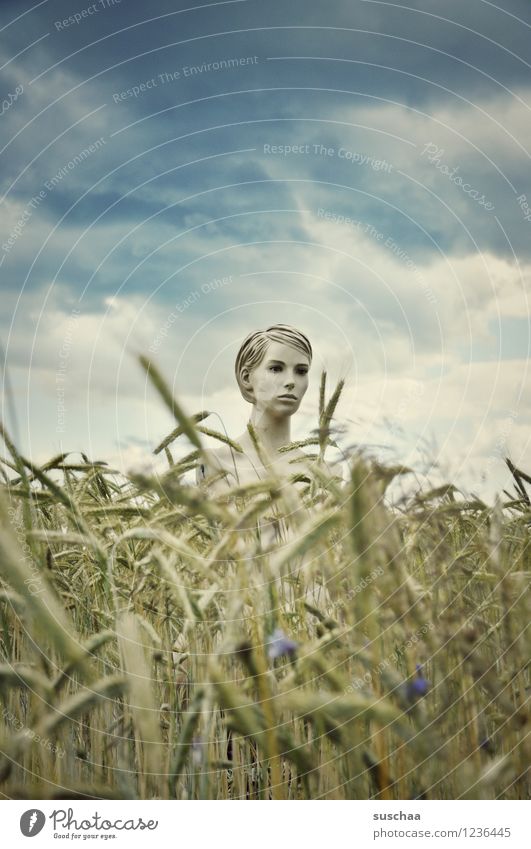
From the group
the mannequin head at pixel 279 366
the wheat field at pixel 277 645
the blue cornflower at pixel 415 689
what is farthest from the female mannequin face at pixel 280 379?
the blue cornflower at pixel 415 689

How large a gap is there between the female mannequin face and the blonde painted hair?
0.10ft

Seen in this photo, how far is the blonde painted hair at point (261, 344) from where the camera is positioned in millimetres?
3967

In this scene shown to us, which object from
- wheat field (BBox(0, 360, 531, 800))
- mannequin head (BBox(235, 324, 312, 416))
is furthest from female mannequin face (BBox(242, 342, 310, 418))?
wheat field (BBox(0, 360, 531, 800))

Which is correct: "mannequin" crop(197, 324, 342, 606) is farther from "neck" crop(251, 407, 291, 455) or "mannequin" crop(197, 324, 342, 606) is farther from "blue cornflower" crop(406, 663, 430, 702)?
"blue cornflower" crop(406, 663, 430, 702)

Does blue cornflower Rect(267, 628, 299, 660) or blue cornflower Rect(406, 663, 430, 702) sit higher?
blue cornflower Rect(267, 628, 299, 660)

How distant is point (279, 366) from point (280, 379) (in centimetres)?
8

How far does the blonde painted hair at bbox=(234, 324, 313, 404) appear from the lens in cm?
397

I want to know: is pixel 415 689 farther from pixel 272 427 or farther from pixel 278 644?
pixel 272 427

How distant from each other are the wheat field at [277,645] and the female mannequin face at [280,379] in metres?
2.02

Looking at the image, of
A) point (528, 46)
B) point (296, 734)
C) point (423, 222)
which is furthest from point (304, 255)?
point (296, 734)
